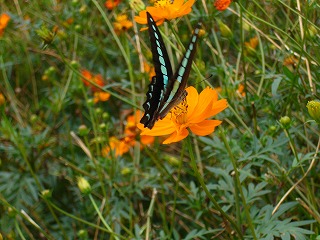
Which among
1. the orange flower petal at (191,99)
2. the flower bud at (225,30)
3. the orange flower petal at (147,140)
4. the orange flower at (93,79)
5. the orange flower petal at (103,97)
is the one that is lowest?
the orange flower petal at (147,140)

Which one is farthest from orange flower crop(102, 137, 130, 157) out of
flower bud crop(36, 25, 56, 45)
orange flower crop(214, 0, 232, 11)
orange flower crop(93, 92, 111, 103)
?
orange flower crop(214, 0, 232, 11)

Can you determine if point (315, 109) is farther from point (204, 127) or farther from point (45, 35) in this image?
point (45, 35)

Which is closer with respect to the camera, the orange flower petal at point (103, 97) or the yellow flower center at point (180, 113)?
the yellow flower center at point (180, 113)

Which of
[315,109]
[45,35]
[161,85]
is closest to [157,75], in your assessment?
[161,85]

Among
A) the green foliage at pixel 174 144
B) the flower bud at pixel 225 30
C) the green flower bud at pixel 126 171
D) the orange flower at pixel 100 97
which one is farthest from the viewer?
the orange flower at pixel 100 97

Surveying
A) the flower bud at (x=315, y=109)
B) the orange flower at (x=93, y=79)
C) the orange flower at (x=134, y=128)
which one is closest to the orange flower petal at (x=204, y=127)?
the flower bud at (x=315, y=109)

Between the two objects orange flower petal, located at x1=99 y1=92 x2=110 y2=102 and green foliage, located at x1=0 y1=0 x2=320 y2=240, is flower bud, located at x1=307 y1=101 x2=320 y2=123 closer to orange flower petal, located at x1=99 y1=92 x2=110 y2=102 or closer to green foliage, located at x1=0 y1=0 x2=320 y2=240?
green foliage, located at x1=0 y1=0 x2=320 y2=240

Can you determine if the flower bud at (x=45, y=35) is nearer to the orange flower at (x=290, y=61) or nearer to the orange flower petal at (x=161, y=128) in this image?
the orange flower petal at (x=161, y=128)
